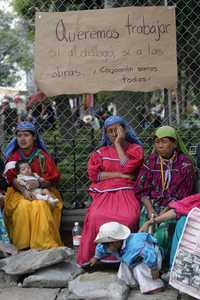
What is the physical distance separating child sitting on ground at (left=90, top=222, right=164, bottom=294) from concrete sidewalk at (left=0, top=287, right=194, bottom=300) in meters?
0.06

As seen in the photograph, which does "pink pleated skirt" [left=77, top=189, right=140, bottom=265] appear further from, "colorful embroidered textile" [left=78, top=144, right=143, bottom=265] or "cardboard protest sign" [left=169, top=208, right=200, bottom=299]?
"cardboard protest sign" [left=169, top=208, right=200, bottom=299]

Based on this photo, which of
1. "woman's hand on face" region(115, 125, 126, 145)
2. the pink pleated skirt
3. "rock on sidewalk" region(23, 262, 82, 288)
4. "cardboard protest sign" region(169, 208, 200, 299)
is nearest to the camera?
"cardboard protest sign" region(169, 208, 200, 299)

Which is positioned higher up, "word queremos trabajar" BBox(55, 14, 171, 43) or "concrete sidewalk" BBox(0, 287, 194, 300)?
"word queremos trabajar" BBox(55, 14, 171, 43)

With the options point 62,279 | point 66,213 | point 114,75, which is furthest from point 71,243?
point 114,75

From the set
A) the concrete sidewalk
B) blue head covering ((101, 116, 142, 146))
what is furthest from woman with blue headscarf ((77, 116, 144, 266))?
the concrete sidewalk

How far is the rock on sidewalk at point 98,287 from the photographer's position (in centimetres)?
386

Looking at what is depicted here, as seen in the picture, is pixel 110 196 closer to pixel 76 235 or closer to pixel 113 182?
pixel 113 182

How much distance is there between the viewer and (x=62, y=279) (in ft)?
13.9

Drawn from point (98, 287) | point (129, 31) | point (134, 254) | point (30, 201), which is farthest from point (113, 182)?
point (129, 31)

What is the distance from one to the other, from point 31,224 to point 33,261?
0.53 meters

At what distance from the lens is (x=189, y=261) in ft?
12.6

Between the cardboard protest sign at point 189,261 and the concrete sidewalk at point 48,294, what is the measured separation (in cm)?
14

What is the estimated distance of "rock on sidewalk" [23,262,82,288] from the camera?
4215mm

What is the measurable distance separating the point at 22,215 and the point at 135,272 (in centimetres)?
127
